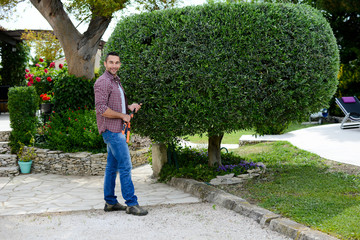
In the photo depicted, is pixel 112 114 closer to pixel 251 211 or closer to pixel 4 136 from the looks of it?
pixel 251 211

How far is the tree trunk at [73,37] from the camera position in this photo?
10.0m

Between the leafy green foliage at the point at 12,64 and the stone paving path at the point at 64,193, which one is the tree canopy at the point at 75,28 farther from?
the leafy green foliage at the point at 12,64

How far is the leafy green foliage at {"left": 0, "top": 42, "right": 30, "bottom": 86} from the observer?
17.5 meters

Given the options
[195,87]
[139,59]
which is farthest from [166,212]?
[139,59]

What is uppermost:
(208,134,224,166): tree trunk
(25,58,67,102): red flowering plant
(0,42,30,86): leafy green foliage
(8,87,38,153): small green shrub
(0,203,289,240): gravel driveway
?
(0,42,30,86): leafy green foliage

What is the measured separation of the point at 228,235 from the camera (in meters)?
4.00

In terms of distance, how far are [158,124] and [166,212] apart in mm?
1530

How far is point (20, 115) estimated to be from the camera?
8.08 metres

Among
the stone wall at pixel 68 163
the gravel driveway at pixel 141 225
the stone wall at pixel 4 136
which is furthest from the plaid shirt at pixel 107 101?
the stone wall at pixel 4 136

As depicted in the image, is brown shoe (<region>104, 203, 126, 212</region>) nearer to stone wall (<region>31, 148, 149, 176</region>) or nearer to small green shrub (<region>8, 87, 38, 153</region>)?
stone wall (<region>31, 148, 149, 176</region>)

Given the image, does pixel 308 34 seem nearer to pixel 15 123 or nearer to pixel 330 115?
pixel 15 123

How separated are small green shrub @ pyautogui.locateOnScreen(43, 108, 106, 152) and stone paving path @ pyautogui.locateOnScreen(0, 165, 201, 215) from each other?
2.32ft


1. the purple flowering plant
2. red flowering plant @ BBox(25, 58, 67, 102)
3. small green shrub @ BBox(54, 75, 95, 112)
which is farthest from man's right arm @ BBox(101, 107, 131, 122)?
red flowering plant @ BBox(25, 58, 67, 102)

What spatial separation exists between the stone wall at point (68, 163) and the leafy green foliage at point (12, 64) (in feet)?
36.0
